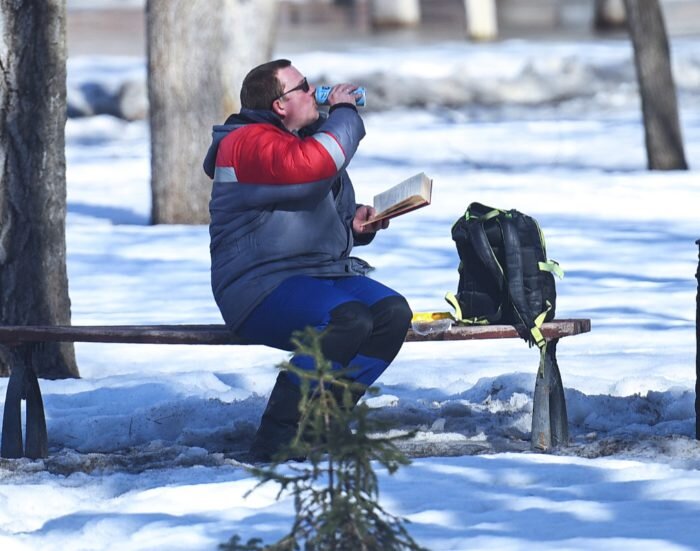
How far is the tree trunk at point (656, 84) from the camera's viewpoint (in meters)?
14.1

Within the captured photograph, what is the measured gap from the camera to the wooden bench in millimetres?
5359

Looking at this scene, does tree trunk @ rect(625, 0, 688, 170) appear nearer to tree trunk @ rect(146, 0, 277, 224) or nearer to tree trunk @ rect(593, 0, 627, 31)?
tree trunk @ rect(146, 0, 277, 224)

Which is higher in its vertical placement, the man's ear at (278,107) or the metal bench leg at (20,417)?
the man's ear at (278,107)

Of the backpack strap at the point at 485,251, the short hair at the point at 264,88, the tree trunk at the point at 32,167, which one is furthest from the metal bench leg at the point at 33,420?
the backpack strap at the point at 485,251

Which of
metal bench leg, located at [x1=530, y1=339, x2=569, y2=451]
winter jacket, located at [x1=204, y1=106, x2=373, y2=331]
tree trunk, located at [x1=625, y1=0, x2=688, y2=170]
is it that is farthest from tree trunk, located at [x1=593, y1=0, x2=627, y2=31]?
winter jacket, located at [x1=204, y1=106, x2=373, y2=331]

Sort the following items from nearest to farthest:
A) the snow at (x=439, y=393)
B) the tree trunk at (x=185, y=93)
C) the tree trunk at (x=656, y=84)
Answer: the snow at (x=439, y=393) < the tree trunk at (x=185, y=93) < the tree trunk at (x=656, y=84)

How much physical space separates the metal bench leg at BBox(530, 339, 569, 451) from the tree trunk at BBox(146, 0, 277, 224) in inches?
266

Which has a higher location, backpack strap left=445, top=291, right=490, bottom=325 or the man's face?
the man's face

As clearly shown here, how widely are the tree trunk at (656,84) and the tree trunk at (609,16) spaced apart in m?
21.9

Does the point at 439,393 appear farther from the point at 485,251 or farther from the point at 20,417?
the point at 20,417

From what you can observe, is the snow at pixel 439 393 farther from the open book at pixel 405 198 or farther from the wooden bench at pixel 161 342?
the open book at pixel 405 198

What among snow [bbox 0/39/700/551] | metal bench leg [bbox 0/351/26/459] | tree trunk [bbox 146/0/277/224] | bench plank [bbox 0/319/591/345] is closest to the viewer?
snow [bbox 0/39/700/551]

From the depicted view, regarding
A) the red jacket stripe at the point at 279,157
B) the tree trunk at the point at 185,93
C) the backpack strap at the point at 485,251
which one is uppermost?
the tree trunk at the point at 185,93

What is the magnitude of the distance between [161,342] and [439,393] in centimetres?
157
